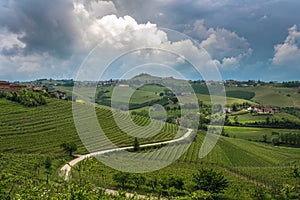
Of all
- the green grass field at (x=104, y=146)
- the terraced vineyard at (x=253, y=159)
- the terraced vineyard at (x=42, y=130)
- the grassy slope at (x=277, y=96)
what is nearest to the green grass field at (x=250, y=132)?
the green grass field at (x=104, y=146)

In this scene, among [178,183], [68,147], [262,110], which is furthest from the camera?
[262,110]

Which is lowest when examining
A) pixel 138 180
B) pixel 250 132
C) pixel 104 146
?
pixel 138 180

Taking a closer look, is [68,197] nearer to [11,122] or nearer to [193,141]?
[11,122]

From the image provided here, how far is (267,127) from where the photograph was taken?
84438 mm

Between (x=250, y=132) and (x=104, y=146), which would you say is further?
(x=250, y=132)

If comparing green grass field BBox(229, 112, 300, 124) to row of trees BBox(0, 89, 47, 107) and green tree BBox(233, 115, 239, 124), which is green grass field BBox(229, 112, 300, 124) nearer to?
green tree BBox(233, 115, 239, 124)

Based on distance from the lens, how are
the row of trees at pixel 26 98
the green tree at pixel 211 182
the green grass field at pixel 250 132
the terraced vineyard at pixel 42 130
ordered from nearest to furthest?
1. the green tree at pixel 211 182
2. the terraced vineyard at pixel 42 130
3. the row of trees at pixel 26 98
4. the green grass field at pixel 250 132

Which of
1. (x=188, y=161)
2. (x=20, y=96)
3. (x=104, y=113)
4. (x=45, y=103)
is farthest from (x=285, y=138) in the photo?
(x=20, y=96)

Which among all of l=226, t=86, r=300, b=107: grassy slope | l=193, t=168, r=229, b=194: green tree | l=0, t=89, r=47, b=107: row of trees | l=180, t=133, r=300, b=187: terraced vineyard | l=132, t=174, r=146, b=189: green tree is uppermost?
l=226, t=86, r=300, b=107: grassy slope

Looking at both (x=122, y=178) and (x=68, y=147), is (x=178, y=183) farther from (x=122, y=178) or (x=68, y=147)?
(x=68, y=147)

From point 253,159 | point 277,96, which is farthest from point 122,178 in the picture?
point 277,96

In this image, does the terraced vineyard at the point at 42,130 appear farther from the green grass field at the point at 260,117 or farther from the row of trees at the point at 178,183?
the green grass field at the point at 260,117

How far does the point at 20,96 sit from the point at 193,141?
123 ft

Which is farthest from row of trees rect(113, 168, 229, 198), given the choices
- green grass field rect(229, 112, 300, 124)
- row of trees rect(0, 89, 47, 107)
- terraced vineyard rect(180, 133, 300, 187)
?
green grass field rect(229, 112, 300, 124)
